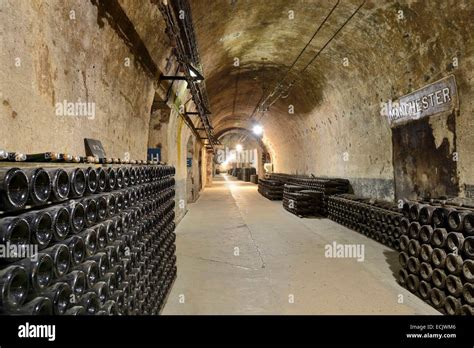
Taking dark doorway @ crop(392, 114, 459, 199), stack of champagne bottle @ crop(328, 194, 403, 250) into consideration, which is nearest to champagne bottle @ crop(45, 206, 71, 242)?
stack of champagne bottle @ crop(328, 194, 403, 250)

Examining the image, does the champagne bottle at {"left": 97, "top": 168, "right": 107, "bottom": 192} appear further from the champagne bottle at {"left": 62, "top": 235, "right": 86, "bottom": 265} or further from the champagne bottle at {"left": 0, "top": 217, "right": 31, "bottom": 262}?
the champagne bottle at {"left": 0, "top": 217, "right": 31, "bottom": 262}

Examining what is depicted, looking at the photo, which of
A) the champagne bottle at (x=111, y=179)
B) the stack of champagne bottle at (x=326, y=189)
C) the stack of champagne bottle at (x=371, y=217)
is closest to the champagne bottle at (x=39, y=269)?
the champagne bottle at (x=111, y=179)

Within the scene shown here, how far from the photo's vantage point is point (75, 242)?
1785mm

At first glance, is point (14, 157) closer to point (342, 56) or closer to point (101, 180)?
point (101, 180)

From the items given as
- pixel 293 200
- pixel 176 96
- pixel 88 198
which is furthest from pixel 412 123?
pixel 88 198

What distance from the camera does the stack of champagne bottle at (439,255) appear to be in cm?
320

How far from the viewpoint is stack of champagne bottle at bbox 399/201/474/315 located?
10.5 feet

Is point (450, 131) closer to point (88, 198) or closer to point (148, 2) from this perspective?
point (148, 2)

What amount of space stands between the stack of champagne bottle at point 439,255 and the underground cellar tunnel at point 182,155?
0.02 m

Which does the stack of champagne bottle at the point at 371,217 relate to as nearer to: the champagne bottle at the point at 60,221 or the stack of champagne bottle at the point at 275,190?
the champagne bottle at the point at 60,221

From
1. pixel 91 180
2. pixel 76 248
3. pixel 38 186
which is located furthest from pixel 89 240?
pixel 38 186

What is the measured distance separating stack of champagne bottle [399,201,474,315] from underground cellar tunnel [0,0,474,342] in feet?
0.07

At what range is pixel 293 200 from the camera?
10414 mm
